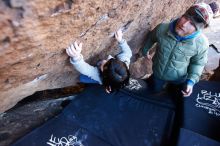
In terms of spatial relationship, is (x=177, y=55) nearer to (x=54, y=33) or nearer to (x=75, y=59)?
(x=75, y=59)

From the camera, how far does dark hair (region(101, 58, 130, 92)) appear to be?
2861 mm

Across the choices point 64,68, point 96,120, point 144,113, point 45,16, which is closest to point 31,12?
point 45,16

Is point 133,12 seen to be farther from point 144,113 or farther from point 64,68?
point 144,113

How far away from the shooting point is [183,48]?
3.19 m

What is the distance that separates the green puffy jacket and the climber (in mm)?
455

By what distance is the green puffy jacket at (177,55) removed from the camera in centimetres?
317

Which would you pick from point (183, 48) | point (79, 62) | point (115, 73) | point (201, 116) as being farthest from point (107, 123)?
point (183, 48)

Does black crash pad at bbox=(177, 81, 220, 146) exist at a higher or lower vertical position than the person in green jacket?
lower

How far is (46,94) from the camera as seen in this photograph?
3531mm

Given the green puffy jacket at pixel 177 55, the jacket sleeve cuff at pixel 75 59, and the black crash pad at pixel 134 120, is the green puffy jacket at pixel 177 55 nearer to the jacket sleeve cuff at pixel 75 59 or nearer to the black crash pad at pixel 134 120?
the black crash pad at pixel 134 120

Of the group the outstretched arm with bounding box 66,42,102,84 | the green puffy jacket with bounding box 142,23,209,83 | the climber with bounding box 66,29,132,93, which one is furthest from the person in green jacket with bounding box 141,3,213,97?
the outstretched arm with bounding box 66,42,102,84

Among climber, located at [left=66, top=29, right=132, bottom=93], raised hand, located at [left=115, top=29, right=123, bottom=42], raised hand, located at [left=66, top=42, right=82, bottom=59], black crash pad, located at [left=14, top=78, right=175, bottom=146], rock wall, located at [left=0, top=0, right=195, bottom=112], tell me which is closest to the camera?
rock wall, located at [left=0, top=0, right=195, bottom=112]

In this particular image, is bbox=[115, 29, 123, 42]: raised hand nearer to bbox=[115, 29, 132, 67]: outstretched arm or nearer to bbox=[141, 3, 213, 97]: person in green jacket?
bbox=[115, 29, 132, 67]: outstretched arm

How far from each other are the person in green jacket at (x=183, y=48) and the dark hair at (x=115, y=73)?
0.66 m
